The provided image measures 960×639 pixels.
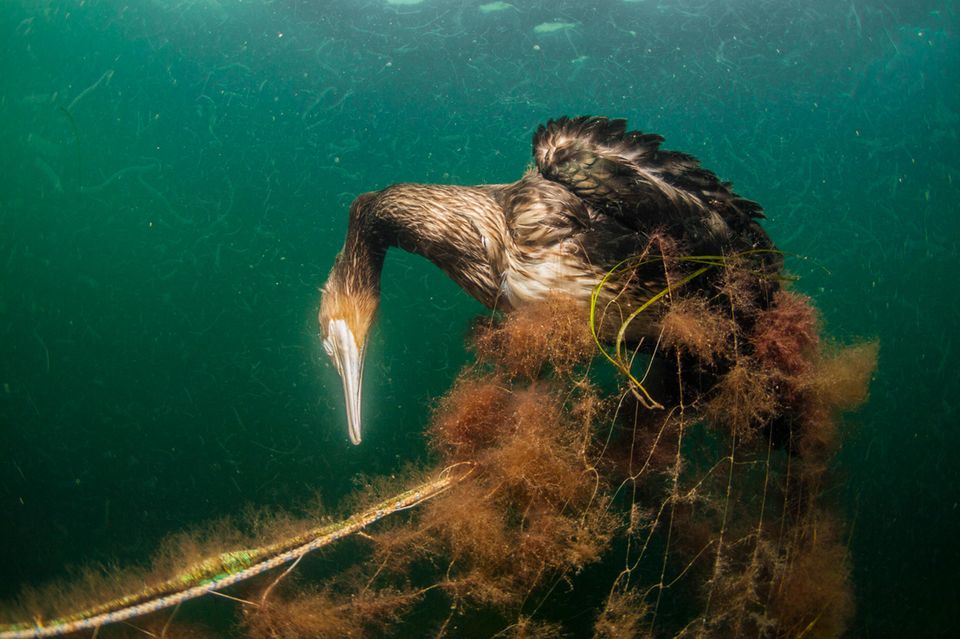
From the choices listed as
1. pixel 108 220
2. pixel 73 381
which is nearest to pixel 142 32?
pixel 108 220

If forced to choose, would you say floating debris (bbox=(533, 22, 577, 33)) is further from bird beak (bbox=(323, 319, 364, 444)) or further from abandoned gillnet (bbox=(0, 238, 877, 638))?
bird beak (bbox=(323, 319, 364, 444))

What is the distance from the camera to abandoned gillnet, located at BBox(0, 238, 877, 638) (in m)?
2.52

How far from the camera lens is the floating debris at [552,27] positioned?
5.79 meters

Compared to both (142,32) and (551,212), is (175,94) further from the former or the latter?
(551,212)

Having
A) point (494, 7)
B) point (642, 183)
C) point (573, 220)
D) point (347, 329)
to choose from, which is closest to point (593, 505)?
point (573, 220)

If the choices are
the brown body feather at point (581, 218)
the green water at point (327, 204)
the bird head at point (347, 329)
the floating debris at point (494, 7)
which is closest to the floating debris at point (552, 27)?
the green water at point (327, 204)

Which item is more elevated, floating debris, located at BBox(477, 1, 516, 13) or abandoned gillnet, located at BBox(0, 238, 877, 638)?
floating debris, located at BBox(477, 1, 516, 13)

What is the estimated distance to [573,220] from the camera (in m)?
3.10

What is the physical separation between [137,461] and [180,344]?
62.4 inches

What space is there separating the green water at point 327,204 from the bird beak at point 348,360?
1828 mm

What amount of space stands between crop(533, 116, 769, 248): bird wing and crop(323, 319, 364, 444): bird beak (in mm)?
1796

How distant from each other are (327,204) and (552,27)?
11.0ft

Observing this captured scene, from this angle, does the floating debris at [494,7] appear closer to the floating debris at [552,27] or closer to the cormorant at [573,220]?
the floating debris at [552,27]

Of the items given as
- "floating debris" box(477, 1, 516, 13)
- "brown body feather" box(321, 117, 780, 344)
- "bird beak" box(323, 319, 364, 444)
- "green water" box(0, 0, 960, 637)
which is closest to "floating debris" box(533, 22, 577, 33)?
"green water" box(0, 0, 960, 637)
